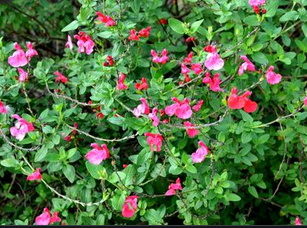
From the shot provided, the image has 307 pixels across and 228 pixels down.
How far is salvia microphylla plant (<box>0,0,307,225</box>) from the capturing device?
6.52 ft

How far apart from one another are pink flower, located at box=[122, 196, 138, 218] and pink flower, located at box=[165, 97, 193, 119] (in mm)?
334

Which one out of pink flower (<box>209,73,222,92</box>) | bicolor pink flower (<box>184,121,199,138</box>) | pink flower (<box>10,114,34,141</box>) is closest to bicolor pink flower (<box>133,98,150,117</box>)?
bicolor pink flower (<box>184,121,199,138</box>)

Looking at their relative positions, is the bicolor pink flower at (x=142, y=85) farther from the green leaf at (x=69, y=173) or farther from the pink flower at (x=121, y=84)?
the green leaf at (x=69, y=173)

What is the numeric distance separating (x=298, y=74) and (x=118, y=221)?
1018 mm

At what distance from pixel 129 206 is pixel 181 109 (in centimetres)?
40

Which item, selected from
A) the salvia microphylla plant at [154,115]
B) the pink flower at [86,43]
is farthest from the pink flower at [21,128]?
the pink flower at [86,43]

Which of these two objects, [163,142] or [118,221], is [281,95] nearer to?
[163,142]

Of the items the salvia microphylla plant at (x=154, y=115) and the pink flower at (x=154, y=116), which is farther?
the salvia microphylla plant at (x=154, y=115)

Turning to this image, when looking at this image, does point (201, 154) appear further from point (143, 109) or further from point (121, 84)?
point (121, 84)

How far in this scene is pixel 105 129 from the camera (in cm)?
229

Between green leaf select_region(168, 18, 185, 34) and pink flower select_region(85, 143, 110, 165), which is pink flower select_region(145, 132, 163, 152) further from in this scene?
green leaf select_region(168, 18, 185, 34)

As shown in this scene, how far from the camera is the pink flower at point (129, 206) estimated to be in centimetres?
196

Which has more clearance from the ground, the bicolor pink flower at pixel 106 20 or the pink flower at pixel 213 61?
the bicolor pink flower at pixel 106 20

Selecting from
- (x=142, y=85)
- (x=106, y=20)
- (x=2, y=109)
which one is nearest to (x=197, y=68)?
(x=142, y=85)
